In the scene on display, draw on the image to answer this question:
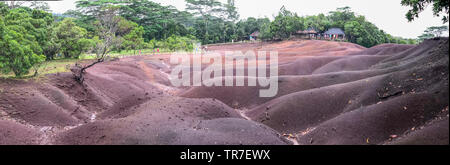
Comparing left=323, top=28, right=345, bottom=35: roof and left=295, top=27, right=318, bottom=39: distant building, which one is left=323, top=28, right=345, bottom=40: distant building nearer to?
left=323, top=28, right=345, bottom=35: roof

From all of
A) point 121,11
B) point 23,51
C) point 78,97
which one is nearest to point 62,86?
point 78,97

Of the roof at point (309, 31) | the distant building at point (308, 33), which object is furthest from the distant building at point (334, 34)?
the roof at point (309, 31)

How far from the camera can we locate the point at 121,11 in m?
→ 62.8

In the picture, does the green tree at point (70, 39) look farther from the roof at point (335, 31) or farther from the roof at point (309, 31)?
the roof at point (335, 31)

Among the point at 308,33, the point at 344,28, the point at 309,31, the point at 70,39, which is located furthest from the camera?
the point at 308,33

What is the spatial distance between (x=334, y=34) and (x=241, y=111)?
52.8 m

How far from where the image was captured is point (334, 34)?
6700 cm

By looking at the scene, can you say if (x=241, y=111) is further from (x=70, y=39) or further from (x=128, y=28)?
(x=128, y=28)

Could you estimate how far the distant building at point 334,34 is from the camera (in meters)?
66.2

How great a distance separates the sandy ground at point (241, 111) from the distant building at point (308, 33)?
157ft

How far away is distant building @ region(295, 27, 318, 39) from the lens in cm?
6894

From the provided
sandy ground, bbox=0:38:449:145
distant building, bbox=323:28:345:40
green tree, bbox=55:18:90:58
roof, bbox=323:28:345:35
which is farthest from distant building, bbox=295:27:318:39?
green tree, bbox=55:18:90:58

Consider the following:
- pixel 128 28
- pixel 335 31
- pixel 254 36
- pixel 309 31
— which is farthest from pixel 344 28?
pixel 128 28

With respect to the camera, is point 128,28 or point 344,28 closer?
point 128,28
